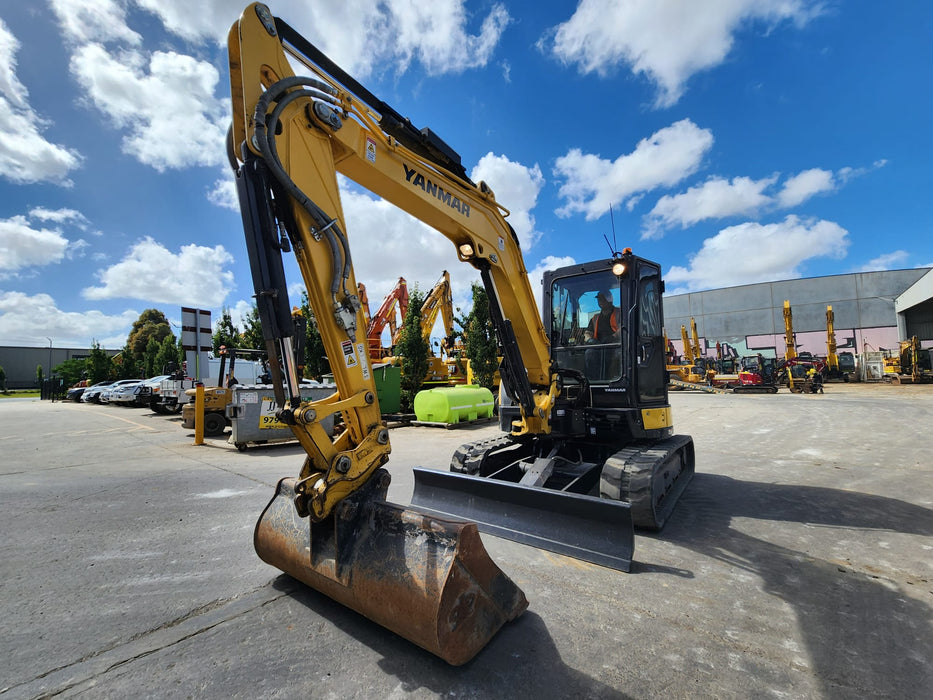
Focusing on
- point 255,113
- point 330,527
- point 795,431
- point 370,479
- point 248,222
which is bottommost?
point 795,431

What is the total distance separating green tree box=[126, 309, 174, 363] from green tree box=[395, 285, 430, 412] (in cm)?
4399

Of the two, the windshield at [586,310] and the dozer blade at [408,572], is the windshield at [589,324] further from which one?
the dozer blade at [408,572]

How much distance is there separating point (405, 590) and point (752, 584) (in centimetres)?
263

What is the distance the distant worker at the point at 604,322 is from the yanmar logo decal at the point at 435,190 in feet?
7.38

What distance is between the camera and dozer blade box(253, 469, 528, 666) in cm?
239

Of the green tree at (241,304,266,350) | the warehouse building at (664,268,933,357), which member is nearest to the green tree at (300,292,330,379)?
the green tree at (241,304,266,350)

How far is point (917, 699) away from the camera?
85.1 inches

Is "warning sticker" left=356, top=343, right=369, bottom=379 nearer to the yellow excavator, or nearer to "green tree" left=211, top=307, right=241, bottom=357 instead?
the yellow excavator

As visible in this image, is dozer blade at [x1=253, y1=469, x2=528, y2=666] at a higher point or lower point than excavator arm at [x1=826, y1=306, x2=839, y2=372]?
lower

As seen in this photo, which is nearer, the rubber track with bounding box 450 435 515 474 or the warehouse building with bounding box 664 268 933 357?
the rubber track with bounding box 450 435 515 474

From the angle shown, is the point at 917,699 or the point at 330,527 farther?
the point at 330,527

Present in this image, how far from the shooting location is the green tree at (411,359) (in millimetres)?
16781

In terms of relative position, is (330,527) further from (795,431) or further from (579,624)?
(795,431)

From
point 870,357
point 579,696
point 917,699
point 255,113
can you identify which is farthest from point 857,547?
point 870,357
